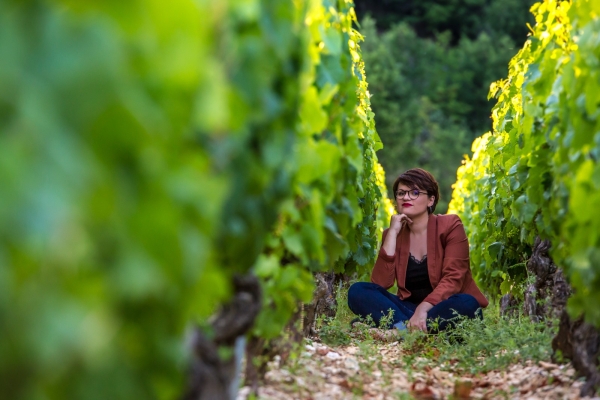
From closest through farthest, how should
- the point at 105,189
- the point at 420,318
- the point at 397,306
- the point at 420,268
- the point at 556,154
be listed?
the point at 105,189
the point at 556,154
the point at 420,318
the point at 397,306
the point at 420,268

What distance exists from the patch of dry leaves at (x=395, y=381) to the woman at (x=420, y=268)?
3.98 feet

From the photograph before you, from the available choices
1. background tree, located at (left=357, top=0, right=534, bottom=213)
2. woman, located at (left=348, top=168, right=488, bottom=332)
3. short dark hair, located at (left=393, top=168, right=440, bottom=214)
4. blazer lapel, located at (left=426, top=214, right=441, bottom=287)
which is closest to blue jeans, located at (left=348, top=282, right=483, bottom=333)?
woman, located at (left=348, top=168, right=488, bottom=332)

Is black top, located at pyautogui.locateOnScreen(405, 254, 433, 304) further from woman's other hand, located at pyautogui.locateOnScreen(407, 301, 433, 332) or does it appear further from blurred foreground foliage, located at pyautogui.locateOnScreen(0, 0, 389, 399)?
blurred foreground foliage, located at pyautogui.locateOnScreen(0, 0, 389, 399)

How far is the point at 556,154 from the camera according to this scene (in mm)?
2959

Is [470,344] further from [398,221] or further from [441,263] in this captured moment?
[398,221]

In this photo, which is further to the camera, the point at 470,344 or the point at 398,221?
the point at 398,221

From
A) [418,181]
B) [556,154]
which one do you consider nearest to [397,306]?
[418,181]

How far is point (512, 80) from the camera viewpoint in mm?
5547

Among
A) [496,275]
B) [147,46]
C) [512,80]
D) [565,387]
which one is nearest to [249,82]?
[147,46]

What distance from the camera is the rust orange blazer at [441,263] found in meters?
5.03

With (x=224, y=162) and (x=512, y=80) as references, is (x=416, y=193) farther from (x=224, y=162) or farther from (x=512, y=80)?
(x=224, y=162)

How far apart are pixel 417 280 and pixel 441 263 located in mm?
230

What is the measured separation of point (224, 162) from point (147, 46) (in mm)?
561

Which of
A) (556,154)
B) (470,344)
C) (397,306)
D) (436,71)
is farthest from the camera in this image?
(436,71)
